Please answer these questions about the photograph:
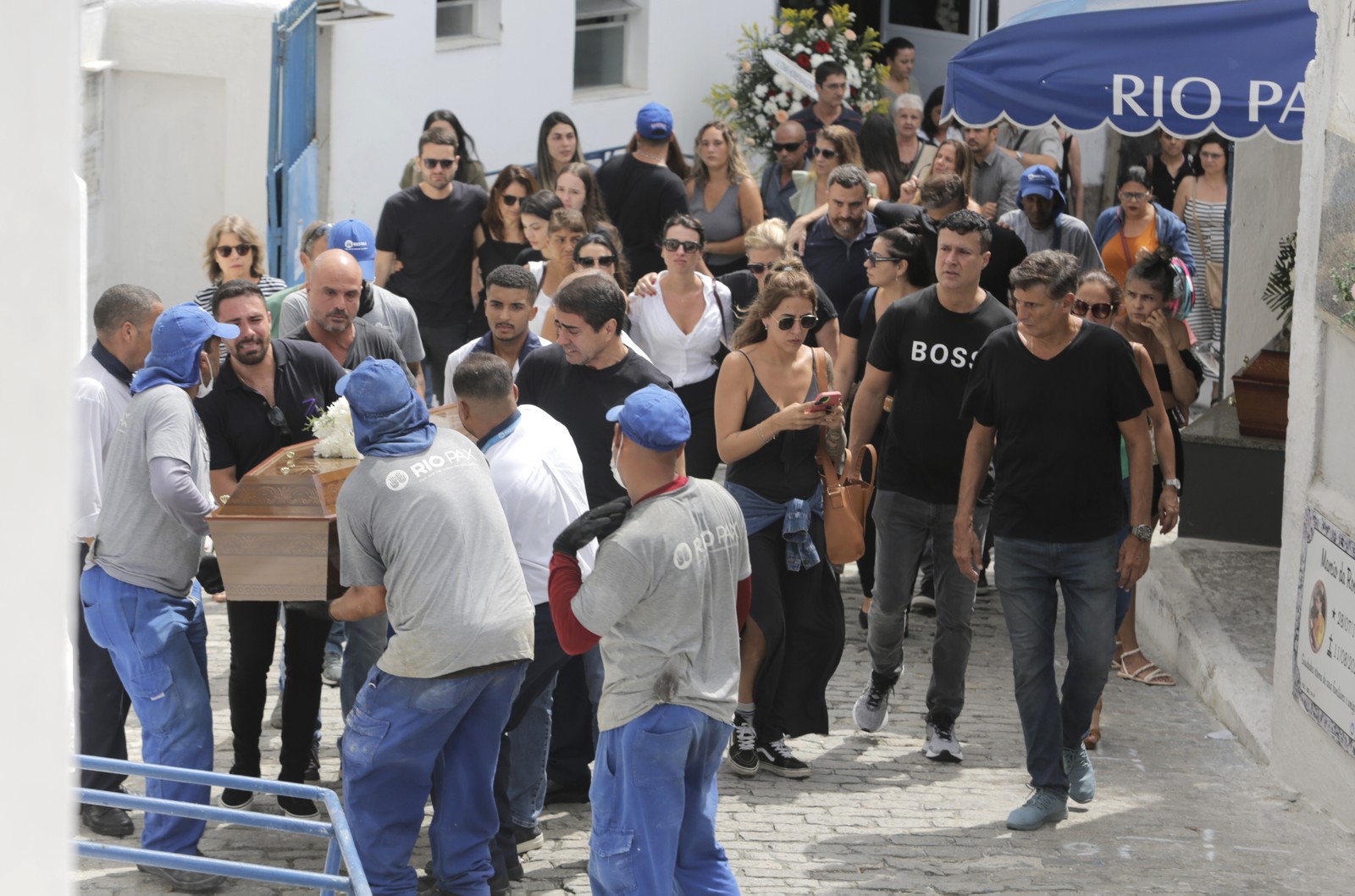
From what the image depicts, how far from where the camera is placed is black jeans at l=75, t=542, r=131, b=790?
20.8ft

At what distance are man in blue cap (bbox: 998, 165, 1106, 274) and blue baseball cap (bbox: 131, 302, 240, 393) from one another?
15.6ft

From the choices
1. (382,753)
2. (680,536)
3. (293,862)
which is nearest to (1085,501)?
(680,536)

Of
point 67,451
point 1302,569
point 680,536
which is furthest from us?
point 1302,569

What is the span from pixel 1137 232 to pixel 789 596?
15.4ft

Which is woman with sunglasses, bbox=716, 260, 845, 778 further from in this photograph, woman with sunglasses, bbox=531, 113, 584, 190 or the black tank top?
woman with sunglasses, bbox=531, 113, 584, 190

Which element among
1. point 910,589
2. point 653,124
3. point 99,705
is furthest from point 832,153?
point 99,705

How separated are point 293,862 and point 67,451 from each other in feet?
15.3

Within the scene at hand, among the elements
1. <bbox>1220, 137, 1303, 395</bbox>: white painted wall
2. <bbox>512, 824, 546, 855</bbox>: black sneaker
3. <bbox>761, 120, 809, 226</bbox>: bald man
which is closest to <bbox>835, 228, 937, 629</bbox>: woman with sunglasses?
<bbox>512, 824, 546, 855</bbox>: black sneaker

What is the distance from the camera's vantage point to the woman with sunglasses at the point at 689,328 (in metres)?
8.30

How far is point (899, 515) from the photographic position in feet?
23.8

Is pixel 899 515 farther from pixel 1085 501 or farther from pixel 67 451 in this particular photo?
pixel 67 451

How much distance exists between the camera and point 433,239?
32.9ft

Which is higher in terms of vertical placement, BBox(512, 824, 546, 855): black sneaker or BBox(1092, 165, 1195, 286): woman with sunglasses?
BBox(1092, 165, 1195, 286): woman with sunglasses

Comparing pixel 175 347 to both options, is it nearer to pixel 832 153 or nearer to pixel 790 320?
pixel 790 320
